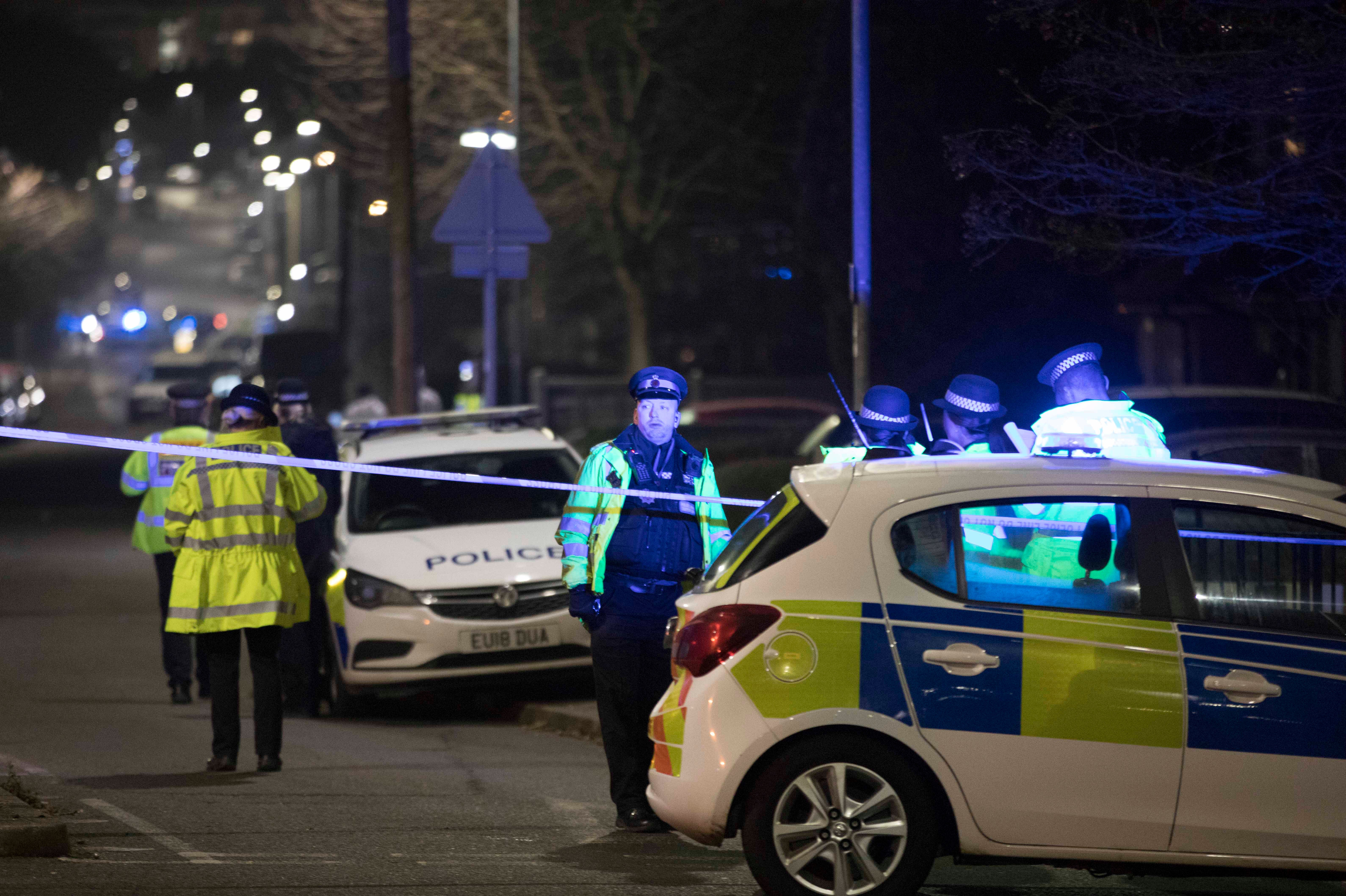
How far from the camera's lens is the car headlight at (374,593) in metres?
9.19

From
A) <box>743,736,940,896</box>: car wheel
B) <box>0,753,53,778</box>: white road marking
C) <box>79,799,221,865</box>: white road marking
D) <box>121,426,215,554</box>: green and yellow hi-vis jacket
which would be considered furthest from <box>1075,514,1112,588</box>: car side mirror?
<box>121,426,215,554</box>: green and yellow hi-vis jacket

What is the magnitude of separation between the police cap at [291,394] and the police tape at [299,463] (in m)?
2.33

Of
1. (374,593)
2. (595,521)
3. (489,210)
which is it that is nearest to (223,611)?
(374,593)

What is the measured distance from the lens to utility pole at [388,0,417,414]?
1529 centimetres

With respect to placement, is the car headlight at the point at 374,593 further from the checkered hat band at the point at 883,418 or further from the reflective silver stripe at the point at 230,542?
the checkered hat band at the point at 883,418

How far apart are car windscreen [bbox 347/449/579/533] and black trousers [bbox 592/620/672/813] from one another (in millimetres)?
3716

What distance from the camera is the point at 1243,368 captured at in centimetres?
1488

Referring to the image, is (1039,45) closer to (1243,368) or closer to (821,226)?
(1243,368)

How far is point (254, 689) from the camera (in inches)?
304

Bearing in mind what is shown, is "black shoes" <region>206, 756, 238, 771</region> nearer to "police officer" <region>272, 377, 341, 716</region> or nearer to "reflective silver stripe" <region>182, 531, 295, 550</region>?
"reflective silver stripe" <region>182, 531, 295, 550</region>

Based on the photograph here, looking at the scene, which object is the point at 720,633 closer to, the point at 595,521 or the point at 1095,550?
the point at 1095,550

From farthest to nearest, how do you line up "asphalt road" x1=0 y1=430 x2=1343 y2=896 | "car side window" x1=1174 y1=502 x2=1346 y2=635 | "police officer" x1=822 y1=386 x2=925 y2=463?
"police officer" x1=822 y1=386 x2=925 y2=463 < "asphalt road" x1=0 y1=430 x2=1343 y2=896 < "car side window" x1=1174 y1=502 x2=1346 y2=635

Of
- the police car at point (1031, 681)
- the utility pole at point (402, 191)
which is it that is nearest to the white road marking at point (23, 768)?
the police car at point (1031, 681)

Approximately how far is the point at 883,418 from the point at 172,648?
16.4 ft
